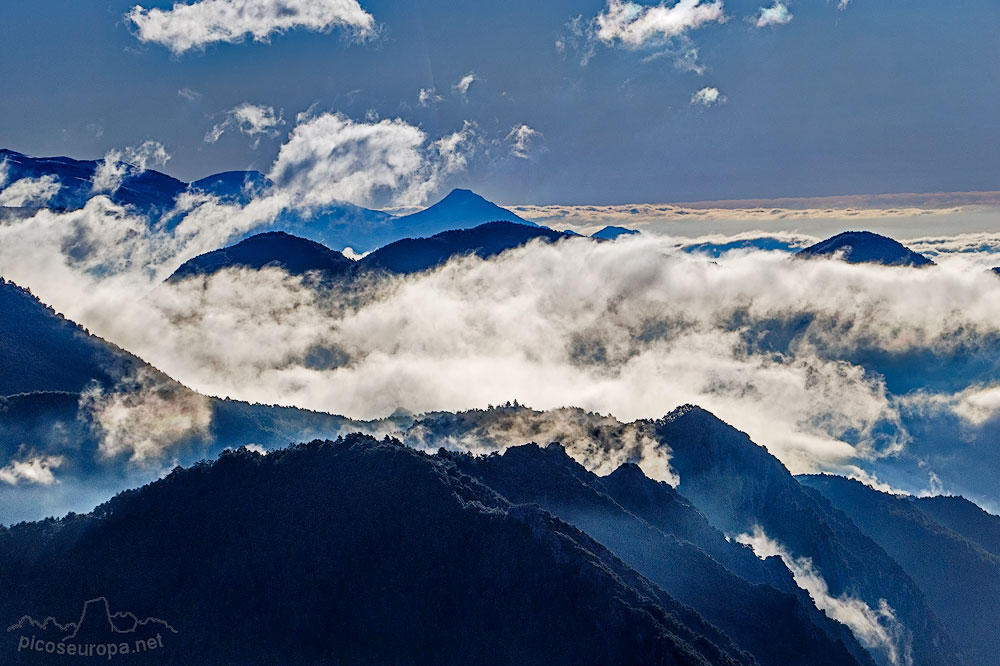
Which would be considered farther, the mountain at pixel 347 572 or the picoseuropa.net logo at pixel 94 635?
the picoseuropa.net logo at pixel 94 635

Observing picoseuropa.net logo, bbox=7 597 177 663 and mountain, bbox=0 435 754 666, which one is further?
picoseuropa.net logo, bbox=7 597 177 663

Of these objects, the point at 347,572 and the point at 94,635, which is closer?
the point at 94,635

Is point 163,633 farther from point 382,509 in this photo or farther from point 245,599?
point 382,509

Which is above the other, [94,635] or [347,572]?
[347,572]

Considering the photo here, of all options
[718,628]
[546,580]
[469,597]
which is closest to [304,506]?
[469,597]
